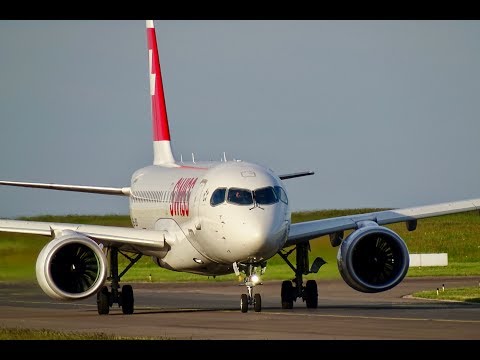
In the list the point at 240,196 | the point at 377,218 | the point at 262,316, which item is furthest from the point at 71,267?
the point at 377,218

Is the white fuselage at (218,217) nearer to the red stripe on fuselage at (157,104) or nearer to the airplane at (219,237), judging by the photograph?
the airplane at (219,237)

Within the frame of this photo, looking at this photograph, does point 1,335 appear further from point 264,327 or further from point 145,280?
point 145,280

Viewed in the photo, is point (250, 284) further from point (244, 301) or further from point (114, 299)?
point (114, 299)

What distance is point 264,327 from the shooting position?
31312 millimetres

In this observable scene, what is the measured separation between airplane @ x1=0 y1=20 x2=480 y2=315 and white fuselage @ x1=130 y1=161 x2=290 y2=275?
3 cm

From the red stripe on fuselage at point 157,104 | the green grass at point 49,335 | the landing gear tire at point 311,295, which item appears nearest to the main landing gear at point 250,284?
the landing gear tire at point 311,295

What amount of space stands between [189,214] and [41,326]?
22.7 ft

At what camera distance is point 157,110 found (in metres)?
52.3

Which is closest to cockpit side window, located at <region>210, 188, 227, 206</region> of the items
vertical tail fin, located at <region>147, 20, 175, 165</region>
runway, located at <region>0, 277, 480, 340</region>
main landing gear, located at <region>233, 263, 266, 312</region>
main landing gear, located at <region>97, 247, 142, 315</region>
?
main landing gear, located at <region>233, 263, 266, 312</region>

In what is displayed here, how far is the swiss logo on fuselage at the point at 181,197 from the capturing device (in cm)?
3988

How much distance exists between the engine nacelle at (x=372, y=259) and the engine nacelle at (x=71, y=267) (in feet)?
21.7

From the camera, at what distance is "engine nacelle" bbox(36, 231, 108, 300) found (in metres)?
36.8
